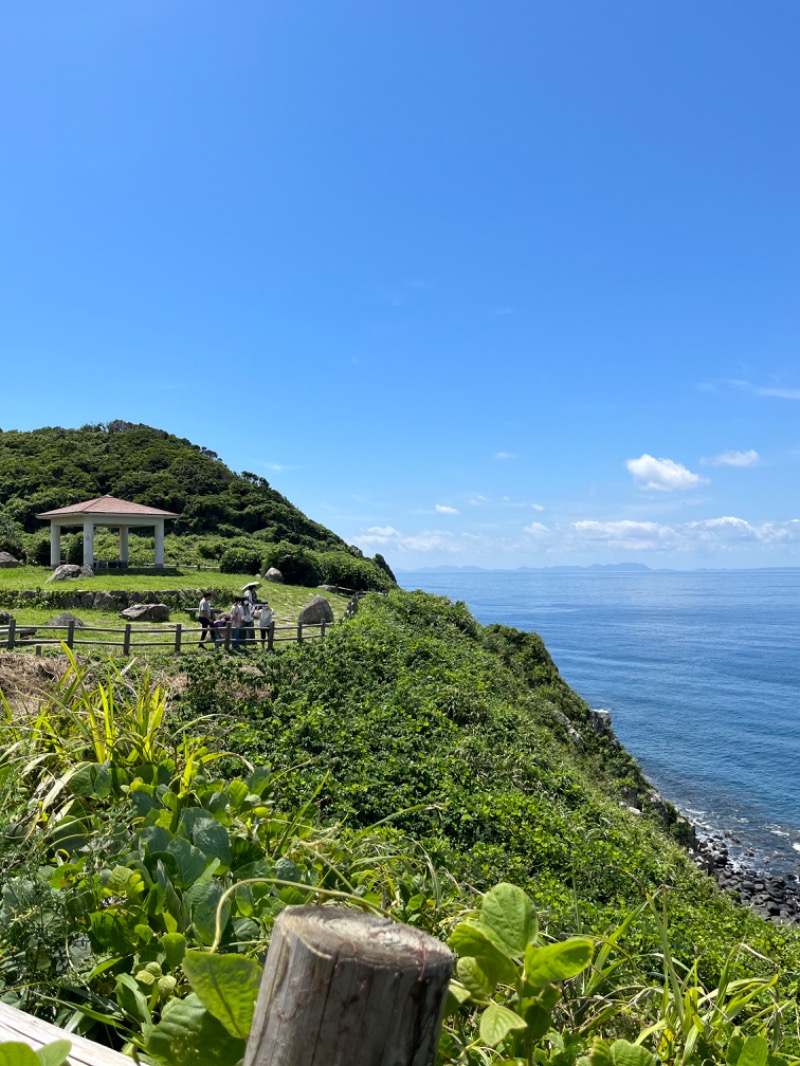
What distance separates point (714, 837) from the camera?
19.6 m

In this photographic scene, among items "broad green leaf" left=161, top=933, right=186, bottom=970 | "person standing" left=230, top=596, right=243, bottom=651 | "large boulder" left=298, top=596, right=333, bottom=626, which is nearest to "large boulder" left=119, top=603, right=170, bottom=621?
"large boulder" left=298, top=596, right=333, bottom=626

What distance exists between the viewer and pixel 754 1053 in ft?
5.09

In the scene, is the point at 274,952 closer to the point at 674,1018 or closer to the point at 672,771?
the point at 674,1018

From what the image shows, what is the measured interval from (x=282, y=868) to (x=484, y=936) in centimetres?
96

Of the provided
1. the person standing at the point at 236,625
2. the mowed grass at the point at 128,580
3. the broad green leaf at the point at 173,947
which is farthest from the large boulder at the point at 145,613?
the broad green leaf at the point at 173,947

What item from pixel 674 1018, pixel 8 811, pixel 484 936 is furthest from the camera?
pixel 8 811

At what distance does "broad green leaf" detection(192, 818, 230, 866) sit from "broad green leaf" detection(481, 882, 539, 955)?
1.05 m

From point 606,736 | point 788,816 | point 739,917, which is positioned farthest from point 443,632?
point 788,816

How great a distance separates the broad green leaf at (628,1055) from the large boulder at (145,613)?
21.5 m

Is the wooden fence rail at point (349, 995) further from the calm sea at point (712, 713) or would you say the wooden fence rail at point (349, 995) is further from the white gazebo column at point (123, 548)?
the white gazebo column at point (123, 548)

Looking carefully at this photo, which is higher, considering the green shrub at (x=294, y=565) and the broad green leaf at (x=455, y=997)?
the green shrub at (x=294, y=565)

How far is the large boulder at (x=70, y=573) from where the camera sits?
27062 mm

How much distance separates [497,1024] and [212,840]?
1.23 meters

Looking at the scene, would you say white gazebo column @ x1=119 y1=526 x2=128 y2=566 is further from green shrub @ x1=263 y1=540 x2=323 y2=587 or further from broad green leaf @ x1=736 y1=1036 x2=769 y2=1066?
broad green leaf @ x1=736 y1=1036 x2=769 y2=1066
